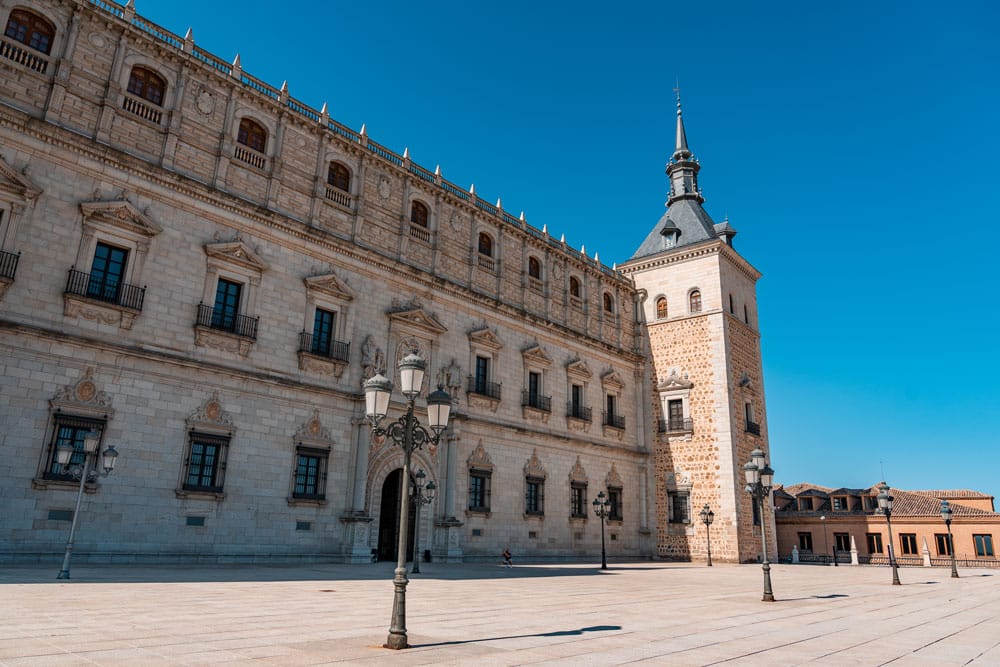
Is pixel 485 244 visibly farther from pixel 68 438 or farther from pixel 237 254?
pixel 68 438

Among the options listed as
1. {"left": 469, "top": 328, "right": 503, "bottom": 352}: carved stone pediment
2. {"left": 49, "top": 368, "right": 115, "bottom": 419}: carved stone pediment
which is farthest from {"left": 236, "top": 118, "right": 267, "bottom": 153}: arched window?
{"left": 469, "top": 328, "right": 503, "bottom": 352}: carved stone pediment

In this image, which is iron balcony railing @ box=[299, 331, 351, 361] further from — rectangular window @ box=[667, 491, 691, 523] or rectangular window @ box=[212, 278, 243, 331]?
rectangular window @ box=[667, 491, 691, 523]

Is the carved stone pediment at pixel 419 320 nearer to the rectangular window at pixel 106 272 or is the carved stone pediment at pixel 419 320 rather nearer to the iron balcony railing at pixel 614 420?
the rectangular window at pixel 106 272

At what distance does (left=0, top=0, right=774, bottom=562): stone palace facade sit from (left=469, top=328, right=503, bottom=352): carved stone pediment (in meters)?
0.11

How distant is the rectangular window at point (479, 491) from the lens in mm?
25188

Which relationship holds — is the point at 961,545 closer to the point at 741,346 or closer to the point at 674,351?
the point at 741,346

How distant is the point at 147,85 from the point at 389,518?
15392 mm

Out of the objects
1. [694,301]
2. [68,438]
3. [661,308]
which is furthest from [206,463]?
[694,301]

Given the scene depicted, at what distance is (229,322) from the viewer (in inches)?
764

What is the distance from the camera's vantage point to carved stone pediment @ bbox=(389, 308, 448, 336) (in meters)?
23.6

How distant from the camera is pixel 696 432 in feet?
111

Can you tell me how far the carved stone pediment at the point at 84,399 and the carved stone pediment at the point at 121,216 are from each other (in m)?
3.87

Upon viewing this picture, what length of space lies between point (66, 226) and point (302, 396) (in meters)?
7.64

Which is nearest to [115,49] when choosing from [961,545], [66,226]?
[66,226]
